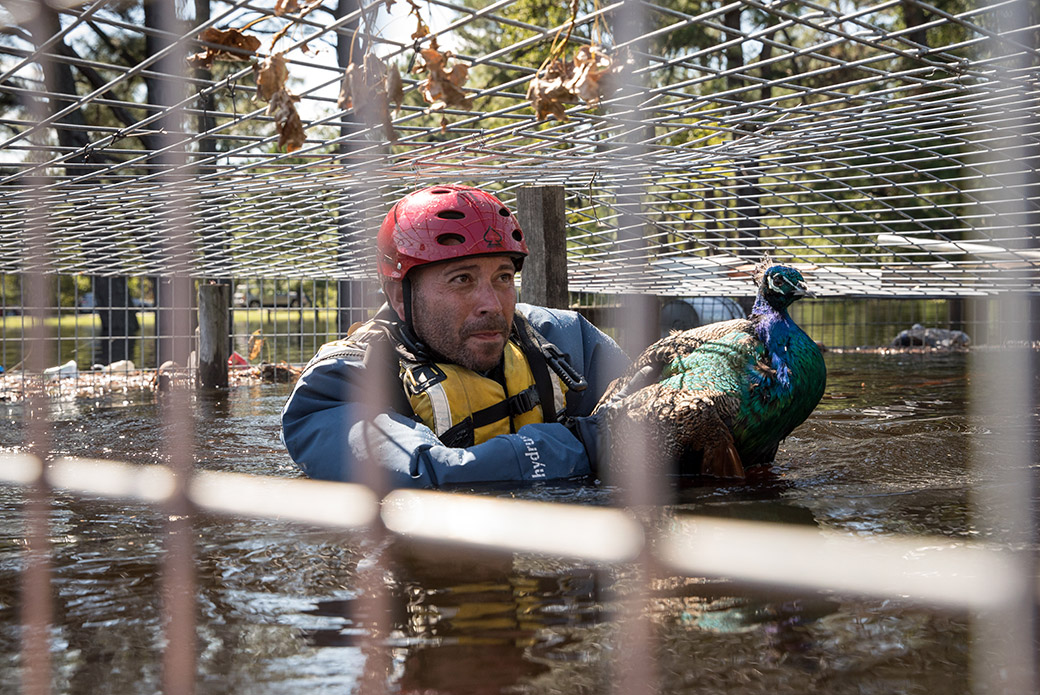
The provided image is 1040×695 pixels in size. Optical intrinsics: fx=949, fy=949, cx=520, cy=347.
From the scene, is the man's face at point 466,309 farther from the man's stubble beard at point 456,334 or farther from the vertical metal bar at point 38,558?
the vertical metal bar at point 38,558

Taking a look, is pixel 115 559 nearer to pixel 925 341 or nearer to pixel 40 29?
pixel 40 29

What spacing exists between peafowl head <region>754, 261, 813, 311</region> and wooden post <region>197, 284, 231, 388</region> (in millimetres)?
7874

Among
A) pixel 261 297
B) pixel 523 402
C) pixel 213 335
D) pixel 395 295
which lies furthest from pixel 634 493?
pixel 261 297

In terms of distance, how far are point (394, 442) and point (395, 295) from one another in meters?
0.88

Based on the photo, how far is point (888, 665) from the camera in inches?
74.5

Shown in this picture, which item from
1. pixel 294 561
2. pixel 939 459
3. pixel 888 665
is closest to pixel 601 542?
pixel 294 561

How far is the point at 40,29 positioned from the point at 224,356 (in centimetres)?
776

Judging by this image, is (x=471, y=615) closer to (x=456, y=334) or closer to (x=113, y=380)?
(x=456, y=334)

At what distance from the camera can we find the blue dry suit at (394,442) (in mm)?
3725

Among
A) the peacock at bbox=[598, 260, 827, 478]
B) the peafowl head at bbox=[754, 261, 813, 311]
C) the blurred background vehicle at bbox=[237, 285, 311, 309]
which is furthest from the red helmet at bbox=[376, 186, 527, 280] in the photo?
the blurred background vehicle at bbox=[237, 285, 311, 309]

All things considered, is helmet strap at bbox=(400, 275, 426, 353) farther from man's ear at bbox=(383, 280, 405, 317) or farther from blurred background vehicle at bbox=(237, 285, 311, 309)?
blurred background vehicle at bbox=(237, 285, 311, 309)

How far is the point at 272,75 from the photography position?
2.63m

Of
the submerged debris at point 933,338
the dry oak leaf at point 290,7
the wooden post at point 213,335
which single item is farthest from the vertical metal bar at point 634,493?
the submerged debris at point 933,338

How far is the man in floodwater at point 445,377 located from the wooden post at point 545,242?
1.80 m
